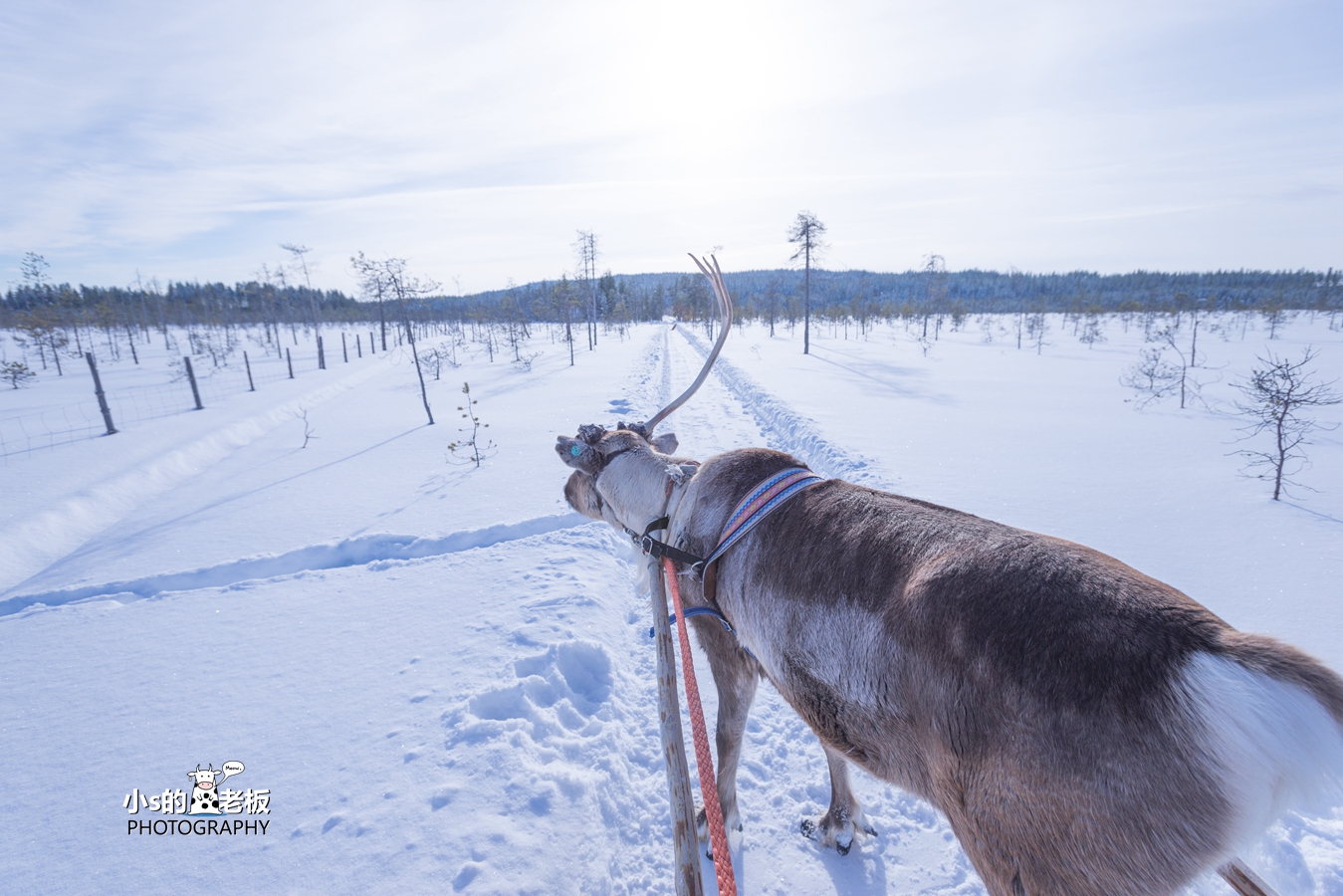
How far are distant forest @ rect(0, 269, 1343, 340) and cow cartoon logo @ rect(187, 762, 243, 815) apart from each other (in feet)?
48.4

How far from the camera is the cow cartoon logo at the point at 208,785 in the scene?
117 inches

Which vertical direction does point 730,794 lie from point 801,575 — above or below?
below

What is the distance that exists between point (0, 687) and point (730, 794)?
5.62m

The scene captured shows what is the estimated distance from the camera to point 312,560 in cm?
636

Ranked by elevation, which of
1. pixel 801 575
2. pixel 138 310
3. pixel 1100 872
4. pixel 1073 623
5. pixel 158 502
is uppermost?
pixel 138 310

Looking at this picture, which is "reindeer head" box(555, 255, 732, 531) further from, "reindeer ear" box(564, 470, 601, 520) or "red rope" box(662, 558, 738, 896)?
"red rope" box(662, 558, 738, 896)

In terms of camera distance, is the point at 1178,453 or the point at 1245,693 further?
the point at 1178,453

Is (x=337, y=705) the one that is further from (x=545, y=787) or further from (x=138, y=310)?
(x=138, y=310)

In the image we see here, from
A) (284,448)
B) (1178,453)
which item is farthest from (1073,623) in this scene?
(284,448)

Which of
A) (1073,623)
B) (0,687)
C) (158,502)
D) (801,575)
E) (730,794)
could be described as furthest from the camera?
(158,502)

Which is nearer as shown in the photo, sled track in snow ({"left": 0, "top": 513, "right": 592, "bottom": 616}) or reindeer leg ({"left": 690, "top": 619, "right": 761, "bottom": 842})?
reindeer leg ({"left": 690, "top": 619, "right": 761, "bottom": 842})

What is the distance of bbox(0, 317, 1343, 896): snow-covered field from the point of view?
2701mm

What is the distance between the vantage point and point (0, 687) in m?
4.08

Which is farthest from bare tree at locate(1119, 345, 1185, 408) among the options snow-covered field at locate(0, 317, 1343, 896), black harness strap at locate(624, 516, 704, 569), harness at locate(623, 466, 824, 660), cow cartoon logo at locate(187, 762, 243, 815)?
cow cartoon logo at locate(187, 762, 243, 815)
